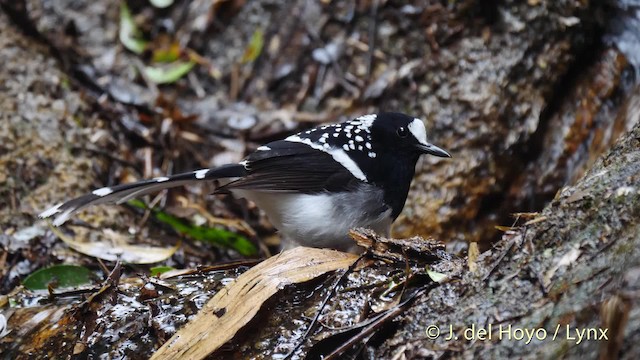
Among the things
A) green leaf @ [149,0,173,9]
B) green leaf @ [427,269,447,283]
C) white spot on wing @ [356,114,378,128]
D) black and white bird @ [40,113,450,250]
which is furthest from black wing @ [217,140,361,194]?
green leaf @ [149,0,173,9]

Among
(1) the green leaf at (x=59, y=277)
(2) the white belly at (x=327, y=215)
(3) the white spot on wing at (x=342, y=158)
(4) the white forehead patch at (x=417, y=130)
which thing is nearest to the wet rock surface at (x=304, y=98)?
(1) the green leaf at (x=59, y=277)

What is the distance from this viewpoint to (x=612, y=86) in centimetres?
511

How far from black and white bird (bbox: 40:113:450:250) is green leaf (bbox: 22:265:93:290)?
0.26m

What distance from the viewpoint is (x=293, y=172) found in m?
3.82

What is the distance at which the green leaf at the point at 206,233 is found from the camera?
4609mm

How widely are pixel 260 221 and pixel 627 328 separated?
356 centimetres

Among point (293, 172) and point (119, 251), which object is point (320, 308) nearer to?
point (293, 172)

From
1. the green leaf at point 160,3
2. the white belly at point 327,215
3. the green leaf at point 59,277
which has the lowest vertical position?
the green leaf at point 59,277

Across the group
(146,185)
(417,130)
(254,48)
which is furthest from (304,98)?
(146,185)

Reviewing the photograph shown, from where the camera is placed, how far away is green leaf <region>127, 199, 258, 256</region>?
4.61 metres

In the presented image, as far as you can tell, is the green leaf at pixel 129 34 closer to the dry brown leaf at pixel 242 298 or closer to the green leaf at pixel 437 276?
the dry brown leaf at pixel 242 298

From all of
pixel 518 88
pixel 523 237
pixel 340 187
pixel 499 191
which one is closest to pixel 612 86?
pixel 518 88

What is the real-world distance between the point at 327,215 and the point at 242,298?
3.27ft

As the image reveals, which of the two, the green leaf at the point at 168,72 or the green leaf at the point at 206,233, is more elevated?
the green leaf at the point at 168,72
